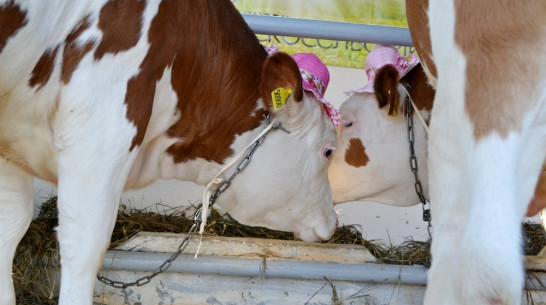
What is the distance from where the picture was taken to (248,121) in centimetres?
328

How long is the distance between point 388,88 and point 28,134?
176cm

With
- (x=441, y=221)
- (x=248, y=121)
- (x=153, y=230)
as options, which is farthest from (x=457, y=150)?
(x=153, y=230)

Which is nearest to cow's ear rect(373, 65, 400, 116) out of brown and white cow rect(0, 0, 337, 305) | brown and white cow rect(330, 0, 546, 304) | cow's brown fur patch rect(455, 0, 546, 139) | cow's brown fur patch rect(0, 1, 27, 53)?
brown and white cow rect(0, 0, 337, 305)

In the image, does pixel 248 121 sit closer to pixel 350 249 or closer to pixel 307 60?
pixel 307 60

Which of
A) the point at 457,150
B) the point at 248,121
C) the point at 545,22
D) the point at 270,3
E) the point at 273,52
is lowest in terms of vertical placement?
the point at 457,150

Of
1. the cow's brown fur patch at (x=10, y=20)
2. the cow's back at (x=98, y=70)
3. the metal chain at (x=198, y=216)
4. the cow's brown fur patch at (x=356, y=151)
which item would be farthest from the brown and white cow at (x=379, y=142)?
the cow's brown fur patch at (x=10, y=20)

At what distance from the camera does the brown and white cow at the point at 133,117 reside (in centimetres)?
269

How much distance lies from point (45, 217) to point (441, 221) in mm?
2865

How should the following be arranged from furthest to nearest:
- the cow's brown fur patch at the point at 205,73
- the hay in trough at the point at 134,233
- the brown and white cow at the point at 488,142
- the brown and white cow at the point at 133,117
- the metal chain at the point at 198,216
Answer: the hay in trough at the point at 134,233, the metal chain at the point at 198,216, the cow's brown fur patch at the point at 205,73, the brown and white cow at the point at 133,117, the brown and white cow at the point at 488,142

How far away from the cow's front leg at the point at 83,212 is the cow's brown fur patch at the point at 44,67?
0.27m

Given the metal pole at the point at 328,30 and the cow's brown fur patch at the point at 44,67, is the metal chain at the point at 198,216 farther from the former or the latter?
the cow's brown fur patch at the point at 44,67

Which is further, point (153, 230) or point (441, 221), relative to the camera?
point (153, 230)

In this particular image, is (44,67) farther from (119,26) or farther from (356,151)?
(356,151)

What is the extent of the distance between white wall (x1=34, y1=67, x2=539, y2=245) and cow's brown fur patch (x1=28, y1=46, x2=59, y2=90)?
2209 mm
